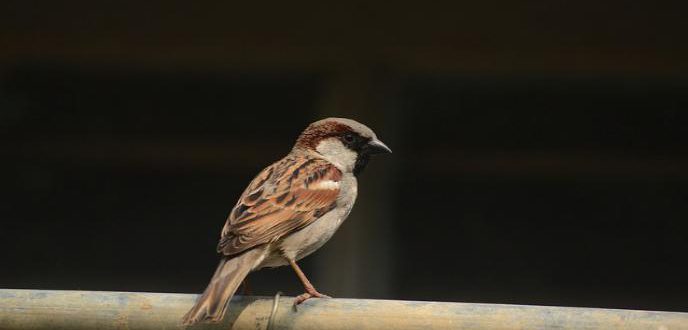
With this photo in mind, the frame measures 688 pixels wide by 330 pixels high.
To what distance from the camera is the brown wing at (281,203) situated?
95.5 inches

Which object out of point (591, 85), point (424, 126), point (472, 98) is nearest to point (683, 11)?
point (591, 85)

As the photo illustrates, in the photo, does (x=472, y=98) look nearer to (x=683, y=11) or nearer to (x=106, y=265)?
(x=683, y=11)

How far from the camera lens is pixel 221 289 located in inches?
82.1

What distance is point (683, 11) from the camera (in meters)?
4.06

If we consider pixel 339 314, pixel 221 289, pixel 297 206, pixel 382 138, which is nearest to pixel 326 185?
pixel 297 206

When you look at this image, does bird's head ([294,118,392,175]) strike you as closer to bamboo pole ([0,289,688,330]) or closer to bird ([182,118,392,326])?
bird ([182,118,392,326])

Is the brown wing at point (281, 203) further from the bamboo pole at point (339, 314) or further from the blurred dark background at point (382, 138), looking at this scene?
the blurred dark background at point (382, 138)

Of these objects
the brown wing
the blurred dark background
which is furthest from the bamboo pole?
the blurred dark background

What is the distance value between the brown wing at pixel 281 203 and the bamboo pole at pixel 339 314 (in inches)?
25.2

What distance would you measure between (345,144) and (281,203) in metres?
0.41

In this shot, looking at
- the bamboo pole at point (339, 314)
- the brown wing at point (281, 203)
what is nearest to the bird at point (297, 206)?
the brown wing at point (281, 203)

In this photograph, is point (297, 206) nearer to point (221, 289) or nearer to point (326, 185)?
point (326, 185)

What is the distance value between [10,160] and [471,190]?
2.07 metres

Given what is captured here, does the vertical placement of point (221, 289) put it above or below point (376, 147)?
below
